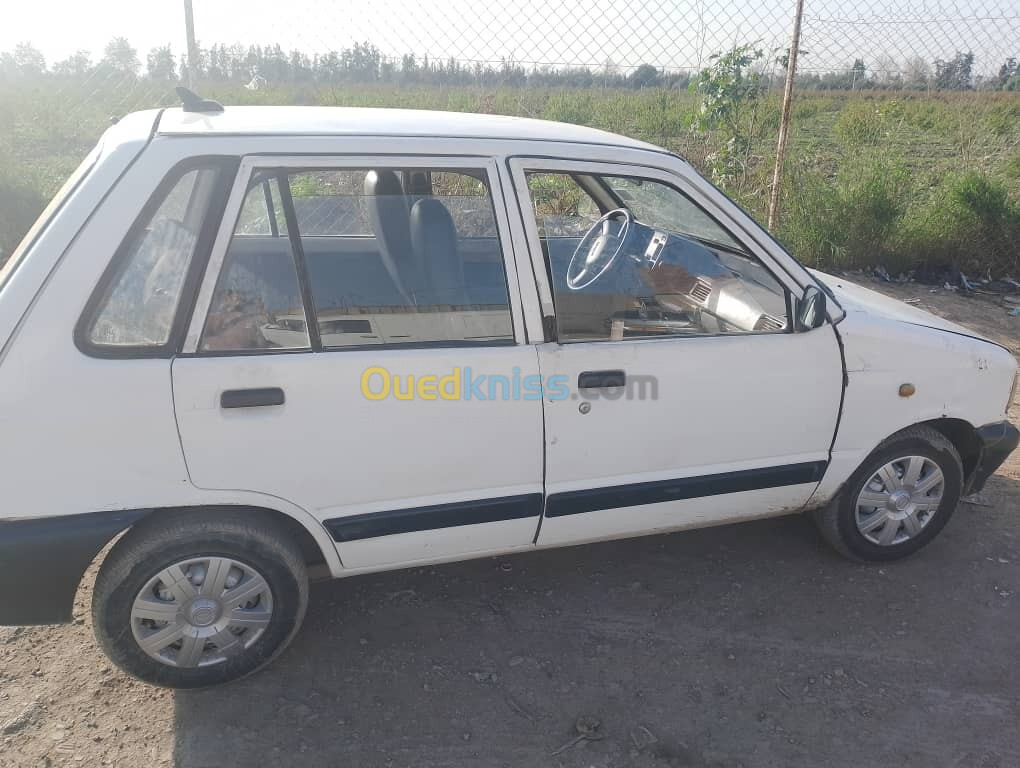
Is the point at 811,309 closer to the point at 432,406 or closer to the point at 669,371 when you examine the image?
the point at 669,371

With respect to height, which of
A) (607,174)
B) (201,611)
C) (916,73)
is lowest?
(201,611)

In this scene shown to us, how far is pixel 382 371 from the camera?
100 inches

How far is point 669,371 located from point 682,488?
49cm

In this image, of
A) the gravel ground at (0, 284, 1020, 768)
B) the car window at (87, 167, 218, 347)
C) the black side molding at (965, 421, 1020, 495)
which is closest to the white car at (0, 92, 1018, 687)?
the car window at (87, 167, 218, 347)

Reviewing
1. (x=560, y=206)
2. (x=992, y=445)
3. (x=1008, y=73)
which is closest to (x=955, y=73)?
(x=1008, y=73)

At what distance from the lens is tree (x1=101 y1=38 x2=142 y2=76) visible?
679cm

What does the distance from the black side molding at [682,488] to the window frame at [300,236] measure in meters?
0.64

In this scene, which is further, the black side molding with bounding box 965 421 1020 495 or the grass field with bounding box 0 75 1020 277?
the grass field with bounding box 0 75 1020 277

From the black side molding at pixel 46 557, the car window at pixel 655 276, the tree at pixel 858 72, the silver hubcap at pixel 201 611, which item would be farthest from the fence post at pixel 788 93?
the black side molding at pixel 46 557

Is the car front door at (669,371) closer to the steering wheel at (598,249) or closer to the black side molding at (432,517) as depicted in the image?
the steering wheel at (598,249)

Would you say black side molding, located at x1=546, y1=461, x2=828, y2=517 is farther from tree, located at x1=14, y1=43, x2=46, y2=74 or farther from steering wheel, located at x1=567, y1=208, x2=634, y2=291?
tree, located at x1=14, y1=43, x2=46, y2=74

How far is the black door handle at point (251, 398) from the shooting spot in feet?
7.86

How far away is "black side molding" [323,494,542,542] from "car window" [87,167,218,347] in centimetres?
85

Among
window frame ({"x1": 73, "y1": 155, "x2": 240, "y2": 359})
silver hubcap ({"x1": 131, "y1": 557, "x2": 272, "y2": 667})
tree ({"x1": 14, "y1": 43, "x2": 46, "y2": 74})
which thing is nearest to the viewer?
window frame ({"x1": 73, "y1": 155, "x2": 240, "y2": 359})
